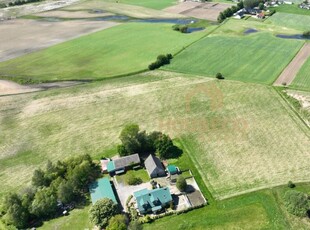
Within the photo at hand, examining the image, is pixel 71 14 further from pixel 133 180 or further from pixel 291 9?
pixel 133 180

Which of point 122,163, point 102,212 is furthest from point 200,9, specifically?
point 102,212

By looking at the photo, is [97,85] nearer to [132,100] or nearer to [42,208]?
[132,100]

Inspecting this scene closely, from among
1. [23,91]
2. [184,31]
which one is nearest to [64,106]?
[23,91]

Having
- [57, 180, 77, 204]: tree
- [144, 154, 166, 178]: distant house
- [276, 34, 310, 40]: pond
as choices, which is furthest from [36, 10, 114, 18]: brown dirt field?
[57, 180, 77, 204]: tree

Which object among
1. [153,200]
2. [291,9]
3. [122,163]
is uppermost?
[291,9]

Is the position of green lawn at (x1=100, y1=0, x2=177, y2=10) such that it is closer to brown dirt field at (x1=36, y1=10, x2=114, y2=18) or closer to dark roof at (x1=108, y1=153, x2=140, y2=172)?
brown dirt field at (x1=36, y1=10, x2=114, y2=18)

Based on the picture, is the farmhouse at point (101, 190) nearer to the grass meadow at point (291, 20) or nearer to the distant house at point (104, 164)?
the distant house at point (104, 164)

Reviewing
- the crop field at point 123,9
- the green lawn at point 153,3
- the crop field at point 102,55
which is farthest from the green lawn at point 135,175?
the green lawn at point 153,3
